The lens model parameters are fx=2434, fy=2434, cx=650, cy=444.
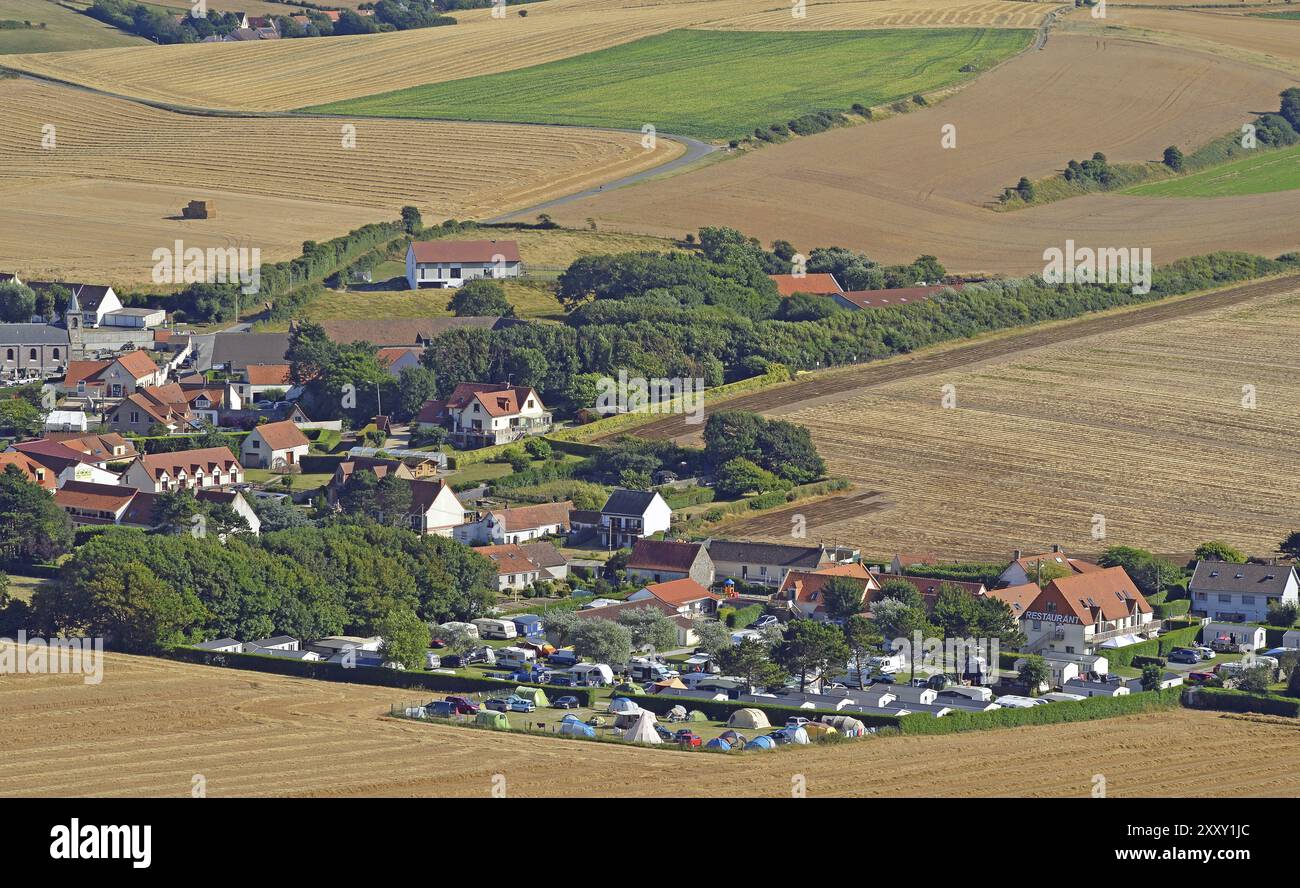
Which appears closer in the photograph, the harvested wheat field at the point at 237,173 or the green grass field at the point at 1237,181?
the harvested wheat field at the point at 237,173

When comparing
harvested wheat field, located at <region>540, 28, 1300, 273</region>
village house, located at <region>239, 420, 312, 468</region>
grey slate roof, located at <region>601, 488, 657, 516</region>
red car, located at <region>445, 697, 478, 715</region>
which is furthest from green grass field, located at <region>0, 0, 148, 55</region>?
red car, located at <region>445, 697, 478, 715</region>

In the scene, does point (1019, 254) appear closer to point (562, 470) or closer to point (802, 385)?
point (802, 385)

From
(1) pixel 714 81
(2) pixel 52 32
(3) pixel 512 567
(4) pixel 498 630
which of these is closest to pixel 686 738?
(4) pixel 498 630

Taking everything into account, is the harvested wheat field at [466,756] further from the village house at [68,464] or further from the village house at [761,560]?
the village house at [68,464]

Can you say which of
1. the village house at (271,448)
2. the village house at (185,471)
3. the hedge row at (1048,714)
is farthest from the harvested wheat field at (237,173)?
the hedge row at (1048,714)

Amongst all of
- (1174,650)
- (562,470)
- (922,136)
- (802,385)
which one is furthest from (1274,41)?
(1174,650)

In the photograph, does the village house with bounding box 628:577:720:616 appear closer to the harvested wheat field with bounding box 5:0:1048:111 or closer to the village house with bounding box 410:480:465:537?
the village house with bounding box 410:480:465:537
